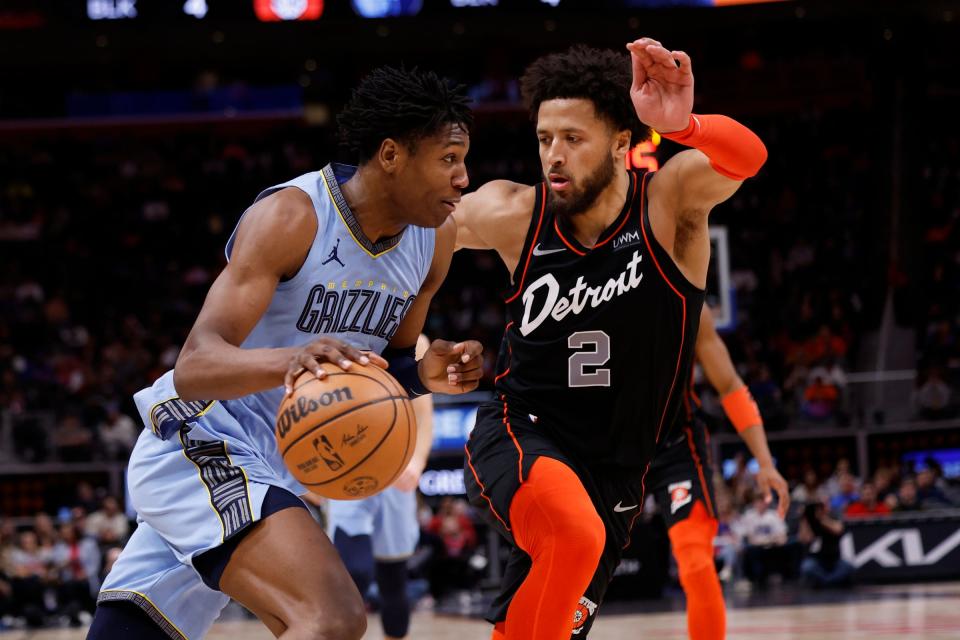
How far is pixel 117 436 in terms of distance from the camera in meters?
15.4

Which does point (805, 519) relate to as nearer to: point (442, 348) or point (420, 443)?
point (420, 443)

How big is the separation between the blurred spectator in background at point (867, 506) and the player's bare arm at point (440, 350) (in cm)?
1077

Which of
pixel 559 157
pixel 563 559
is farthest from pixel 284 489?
pixel 559 157

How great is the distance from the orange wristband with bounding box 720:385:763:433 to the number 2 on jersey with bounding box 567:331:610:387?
1.73 metres

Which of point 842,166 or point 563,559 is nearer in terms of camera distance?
point 563,559

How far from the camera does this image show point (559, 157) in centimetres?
437

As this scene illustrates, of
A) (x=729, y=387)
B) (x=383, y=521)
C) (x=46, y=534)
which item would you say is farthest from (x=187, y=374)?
(x=46, y=534)

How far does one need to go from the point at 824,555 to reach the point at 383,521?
25.0ft

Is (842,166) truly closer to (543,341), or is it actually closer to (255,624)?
(255,624)

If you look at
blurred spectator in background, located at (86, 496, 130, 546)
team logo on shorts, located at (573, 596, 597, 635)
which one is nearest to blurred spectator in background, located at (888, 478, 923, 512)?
blurred spectator in background, located at (86, 496, 130, 546)

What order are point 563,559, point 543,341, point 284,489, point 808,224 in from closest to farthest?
point 284,489 → point 563,559 → point 543,341 → point 808,224

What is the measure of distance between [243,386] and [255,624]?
8.87 m

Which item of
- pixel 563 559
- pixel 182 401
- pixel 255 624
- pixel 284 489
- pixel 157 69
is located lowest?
pixel 255 624

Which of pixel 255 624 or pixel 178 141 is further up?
pixel 178 141
